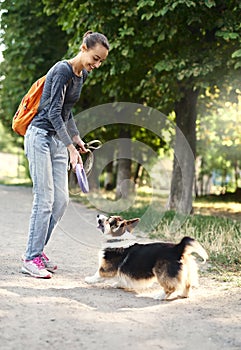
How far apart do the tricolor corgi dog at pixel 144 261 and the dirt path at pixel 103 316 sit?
14 centimetres

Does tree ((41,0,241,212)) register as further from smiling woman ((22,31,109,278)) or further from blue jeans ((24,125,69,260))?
blue jeans ((24,125,69,260))

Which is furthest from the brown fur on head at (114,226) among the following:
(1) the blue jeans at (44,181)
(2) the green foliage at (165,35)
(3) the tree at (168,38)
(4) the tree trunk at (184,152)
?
(4) the tree trunk at (184,152)

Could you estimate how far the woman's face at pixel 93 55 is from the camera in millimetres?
5742

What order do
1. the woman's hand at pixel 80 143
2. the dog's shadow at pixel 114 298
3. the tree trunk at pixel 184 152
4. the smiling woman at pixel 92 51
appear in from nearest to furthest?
the dog's shadow at pixel 114 298 → the smiling woman at pixel 92 51 → the woman's hand at pixel 80 143 → the tree trunk at pixel 184 152

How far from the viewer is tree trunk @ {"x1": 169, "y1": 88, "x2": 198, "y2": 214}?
14633 mm

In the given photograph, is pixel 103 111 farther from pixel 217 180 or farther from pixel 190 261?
pixel 217 180

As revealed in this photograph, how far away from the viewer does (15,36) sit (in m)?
16.7

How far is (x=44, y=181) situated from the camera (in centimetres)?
604

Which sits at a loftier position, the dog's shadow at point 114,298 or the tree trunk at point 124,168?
the tree trunk at point 124,168

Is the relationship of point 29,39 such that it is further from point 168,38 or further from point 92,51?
point 92,51

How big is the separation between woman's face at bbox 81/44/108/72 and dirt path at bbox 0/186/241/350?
2.23 m

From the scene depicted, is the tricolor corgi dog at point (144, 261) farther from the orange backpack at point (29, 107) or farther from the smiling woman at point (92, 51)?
the smiling woman at point (92, 51)

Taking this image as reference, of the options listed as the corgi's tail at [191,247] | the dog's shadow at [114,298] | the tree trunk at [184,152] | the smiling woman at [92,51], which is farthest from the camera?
the tree trunk at [184,152]

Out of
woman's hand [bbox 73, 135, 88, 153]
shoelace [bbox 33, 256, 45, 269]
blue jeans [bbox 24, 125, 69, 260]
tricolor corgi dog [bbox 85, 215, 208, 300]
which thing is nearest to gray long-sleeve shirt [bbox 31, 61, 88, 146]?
blue jeans [bbox 24, 125, 69, 260]
